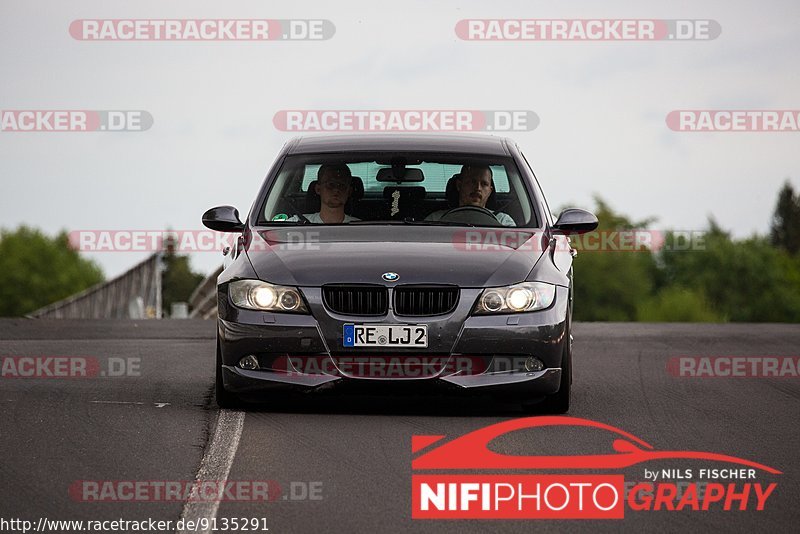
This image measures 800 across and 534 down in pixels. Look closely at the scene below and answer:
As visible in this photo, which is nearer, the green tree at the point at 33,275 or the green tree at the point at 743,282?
the green tree at the point at 743,282

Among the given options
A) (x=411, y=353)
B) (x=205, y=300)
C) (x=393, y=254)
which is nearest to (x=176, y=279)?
(x=205, y=300)

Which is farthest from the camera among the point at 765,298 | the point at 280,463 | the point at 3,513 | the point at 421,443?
the point at 765,298

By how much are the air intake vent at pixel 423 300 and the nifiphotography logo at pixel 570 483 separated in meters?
1.04

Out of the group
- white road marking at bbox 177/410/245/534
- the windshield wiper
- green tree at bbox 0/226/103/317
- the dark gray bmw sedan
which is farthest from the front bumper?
green tree at bbox 0/226/103/317

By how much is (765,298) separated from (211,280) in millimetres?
111585

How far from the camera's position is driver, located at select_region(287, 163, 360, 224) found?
396 inches

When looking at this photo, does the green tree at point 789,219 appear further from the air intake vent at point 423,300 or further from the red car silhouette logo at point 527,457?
the red car silhouette logo at point 527,457

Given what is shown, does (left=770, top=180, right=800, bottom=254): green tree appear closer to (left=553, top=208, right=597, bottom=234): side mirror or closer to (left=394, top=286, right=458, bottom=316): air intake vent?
(left=553, top=208, right=597, bottom=234): side mirror

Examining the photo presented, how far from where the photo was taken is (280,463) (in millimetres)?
7137

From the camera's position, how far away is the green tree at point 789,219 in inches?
6432

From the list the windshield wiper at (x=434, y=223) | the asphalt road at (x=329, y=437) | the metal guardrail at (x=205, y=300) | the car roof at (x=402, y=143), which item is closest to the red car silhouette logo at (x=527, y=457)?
the asphalt road at (x=329, y=437)

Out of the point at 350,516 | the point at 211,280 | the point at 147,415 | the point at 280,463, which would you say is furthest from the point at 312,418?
the point at 211,280

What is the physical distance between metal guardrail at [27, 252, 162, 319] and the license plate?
16.7 meters

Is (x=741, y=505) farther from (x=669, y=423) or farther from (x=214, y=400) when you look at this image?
(x=214, y=400)
